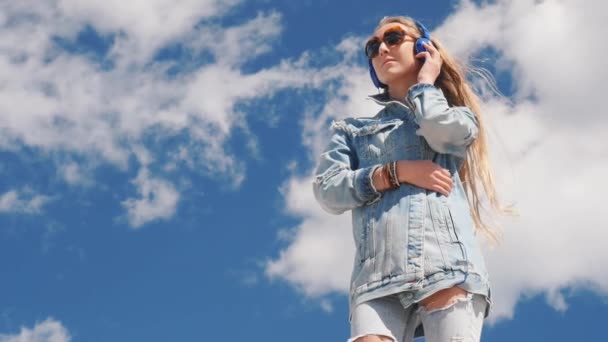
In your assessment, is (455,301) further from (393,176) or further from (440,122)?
(440,122)

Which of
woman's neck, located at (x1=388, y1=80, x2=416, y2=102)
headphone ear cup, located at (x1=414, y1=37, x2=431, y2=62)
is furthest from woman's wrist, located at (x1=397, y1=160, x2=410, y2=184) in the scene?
headphone ear cup, located at (x1=414, y1=37, x2=431, y2=62)

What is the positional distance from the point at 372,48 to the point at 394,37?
191 mm

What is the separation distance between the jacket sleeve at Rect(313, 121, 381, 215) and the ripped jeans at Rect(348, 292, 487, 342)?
712mm

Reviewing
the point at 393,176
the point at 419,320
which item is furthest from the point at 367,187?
the point at 419,320

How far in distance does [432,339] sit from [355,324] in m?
0.47

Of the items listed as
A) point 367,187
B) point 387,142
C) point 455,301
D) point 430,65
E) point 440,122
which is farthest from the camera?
point 430,65

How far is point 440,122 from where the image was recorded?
16.3ft

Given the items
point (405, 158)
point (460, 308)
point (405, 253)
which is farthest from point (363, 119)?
point (460, 308)

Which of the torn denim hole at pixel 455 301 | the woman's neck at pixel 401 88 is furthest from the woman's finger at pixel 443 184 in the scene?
the woman's neck at pixel 401 88

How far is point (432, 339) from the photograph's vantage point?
15.4 ft

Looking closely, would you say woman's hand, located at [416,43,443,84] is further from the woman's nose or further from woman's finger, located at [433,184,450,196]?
woman's finger, located at [433,184,450,196]

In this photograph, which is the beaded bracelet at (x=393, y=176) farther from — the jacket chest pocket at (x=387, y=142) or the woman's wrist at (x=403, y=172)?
the jacket chest pocket at (x=387, y=142)

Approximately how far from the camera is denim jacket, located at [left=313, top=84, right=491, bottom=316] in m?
4.73

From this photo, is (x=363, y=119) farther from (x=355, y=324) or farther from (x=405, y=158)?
(x=355, y=324)
